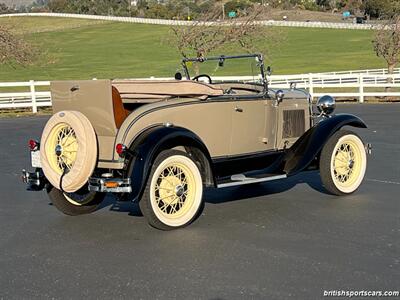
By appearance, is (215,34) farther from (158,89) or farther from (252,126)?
(158,89)

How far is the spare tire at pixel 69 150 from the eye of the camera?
6.33 metres

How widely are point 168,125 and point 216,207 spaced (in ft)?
4.41

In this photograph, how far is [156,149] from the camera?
625cm

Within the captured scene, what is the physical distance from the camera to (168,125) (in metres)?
6.56

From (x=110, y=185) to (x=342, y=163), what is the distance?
3.07 meters

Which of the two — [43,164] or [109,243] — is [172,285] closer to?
[109,243]

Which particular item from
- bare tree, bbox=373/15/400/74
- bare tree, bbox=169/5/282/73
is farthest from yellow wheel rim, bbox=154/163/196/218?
bare tree, bbox=169/5/282/73

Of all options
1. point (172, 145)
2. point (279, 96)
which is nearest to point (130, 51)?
point (279, 96)

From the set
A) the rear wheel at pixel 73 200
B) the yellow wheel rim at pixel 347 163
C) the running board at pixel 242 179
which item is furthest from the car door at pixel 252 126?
the rear wheel at pixel 73 200

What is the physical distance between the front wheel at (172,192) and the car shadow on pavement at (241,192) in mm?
816

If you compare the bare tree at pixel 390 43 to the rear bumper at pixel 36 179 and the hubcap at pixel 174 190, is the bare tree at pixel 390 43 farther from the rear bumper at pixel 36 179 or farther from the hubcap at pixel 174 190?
the rear bumper at pixel 36 179

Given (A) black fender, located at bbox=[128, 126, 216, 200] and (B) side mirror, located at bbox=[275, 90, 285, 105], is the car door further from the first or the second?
(A) black fender, located at bbox=[128, 126, 216, 200]

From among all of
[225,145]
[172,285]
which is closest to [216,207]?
[225,145]

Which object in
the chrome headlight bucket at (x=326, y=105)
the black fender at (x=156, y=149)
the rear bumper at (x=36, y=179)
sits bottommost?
the rear bumper at (x=36, y=179)
